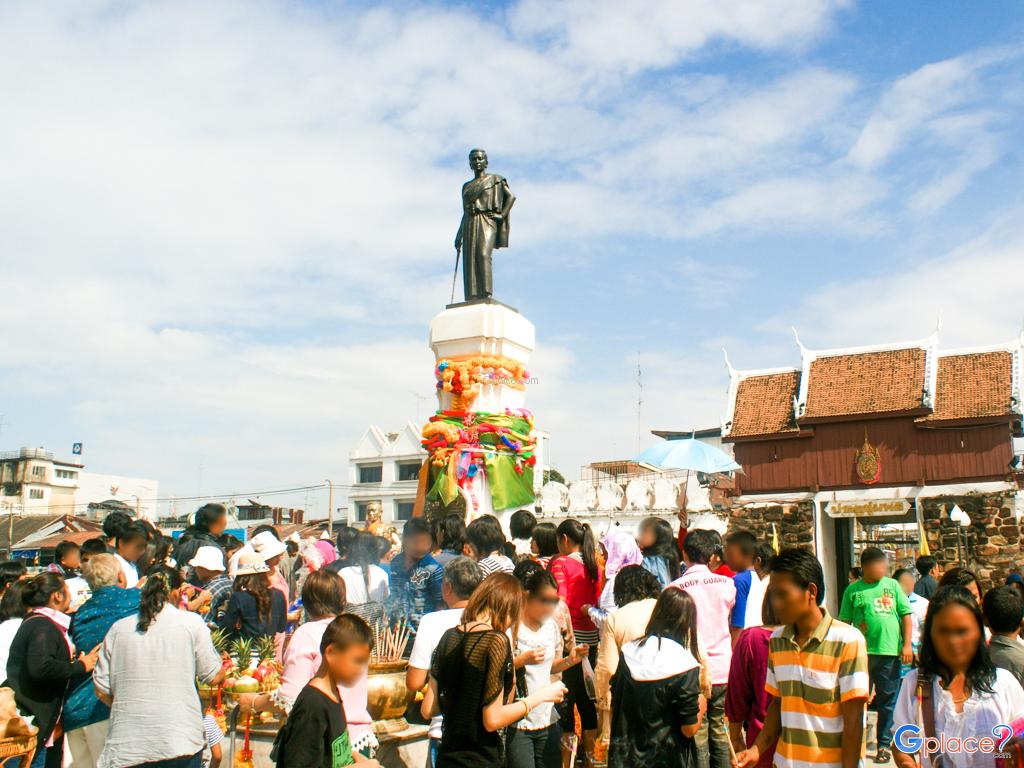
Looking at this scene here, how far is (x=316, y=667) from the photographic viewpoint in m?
4.08

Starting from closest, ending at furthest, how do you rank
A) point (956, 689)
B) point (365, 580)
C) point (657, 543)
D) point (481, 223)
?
point (956, 689), point (365, 580), point (657, 543), point (481, 223)

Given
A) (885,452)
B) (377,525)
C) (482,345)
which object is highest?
(482,345)

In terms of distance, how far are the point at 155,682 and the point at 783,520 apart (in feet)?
80.9

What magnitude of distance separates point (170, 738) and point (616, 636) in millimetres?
2190

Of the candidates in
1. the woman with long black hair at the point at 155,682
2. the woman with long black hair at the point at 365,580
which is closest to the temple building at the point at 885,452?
the woman with long black hair at the point at 365,580

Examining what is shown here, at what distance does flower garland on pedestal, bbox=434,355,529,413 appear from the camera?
9.52 metres

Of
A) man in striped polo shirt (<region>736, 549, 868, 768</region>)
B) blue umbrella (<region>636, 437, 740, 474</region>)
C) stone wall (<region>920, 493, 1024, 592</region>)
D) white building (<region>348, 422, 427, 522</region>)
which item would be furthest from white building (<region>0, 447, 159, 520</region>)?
man in striped polo shirt (<region>736, 549, 868, 768</region>)

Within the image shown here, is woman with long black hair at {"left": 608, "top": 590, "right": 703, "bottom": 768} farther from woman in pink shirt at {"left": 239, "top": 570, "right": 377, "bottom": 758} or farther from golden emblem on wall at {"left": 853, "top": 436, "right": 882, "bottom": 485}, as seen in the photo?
golden emblem on wall at {"left": 853, "top": 436, "right": 882, "bottom": 485}

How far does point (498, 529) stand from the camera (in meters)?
6.11

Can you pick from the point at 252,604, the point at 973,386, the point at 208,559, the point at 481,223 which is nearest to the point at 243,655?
the point at 252,604

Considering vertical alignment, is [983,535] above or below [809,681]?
below

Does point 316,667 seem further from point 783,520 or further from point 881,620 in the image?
point 783,520

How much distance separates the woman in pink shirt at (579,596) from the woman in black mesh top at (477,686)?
190cm

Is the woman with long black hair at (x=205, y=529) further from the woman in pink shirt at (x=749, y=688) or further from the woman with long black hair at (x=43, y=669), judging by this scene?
the woman in pink shirt at (x=749, y=688)
